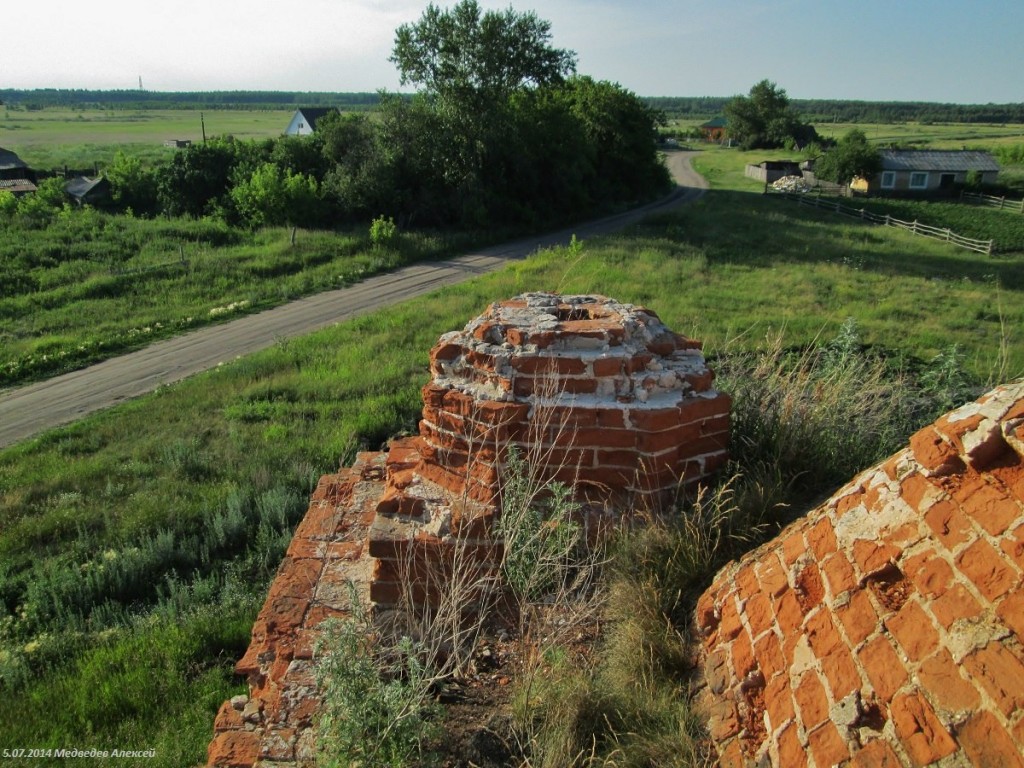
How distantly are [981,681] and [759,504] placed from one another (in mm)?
1571

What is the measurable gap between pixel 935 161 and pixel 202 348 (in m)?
52.4

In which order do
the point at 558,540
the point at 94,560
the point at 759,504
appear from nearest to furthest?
the point at 558,540 → the point at 759,504 → the point at 94,560

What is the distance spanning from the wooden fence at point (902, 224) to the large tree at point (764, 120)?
42.7 m

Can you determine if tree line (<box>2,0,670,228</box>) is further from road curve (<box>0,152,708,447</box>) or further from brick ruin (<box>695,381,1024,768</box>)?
brick ruin (<box>695,381,1024,768</box>)

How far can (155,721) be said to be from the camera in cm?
386

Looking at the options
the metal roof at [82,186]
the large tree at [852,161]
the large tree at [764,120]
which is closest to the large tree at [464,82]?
the metal roof at [82,186]

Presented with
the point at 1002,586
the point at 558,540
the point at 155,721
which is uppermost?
the point at 1002,586

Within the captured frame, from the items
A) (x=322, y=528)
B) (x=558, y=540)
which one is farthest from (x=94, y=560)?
(x=558, y=540)

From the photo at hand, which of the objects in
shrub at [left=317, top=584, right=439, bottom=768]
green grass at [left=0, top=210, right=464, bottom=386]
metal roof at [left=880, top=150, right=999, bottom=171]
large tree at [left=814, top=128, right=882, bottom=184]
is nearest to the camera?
shrub at [left=317, top=584, right=439, bottom=768]

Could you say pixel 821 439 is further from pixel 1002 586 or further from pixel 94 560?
pixel 94 560

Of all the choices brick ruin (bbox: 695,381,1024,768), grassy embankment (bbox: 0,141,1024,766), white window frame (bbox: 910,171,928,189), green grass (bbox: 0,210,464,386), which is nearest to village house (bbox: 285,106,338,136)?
green grass (bbox: 0,210,464,386)

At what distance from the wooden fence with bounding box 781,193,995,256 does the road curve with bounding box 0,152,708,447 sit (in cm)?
1983

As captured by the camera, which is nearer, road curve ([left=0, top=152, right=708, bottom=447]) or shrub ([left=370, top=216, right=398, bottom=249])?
road curve ([left=0, top=152, right=708, bottom=447])

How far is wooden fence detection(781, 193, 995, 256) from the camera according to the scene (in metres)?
29.7
